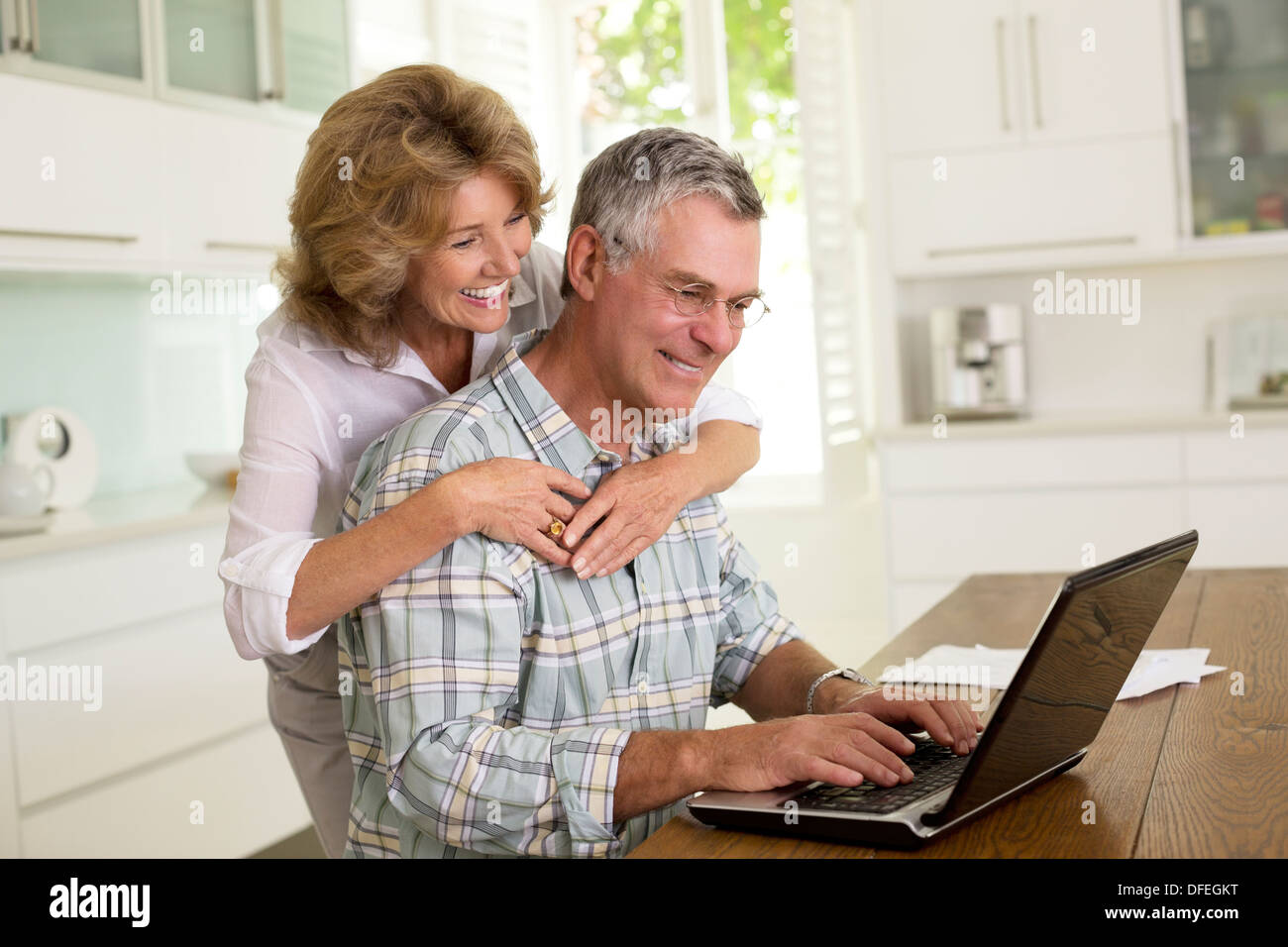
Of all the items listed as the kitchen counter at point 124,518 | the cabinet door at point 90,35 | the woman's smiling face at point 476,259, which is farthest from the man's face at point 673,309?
the cabinet door at point 90,35

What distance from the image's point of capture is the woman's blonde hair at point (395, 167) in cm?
145

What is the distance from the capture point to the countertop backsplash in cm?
338

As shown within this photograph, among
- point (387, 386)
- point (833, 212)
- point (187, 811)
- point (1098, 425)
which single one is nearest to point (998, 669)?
point (387, 386)

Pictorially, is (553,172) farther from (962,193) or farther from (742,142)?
(962,193)

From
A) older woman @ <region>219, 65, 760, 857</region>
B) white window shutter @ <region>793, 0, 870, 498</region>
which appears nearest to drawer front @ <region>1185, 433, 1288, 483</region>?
white window shutter @ <region>793, 0, 870, 498</region>

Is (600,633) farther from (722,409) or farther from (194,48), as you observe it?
(194,48)

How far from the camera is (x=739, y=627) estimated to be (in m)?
1.54

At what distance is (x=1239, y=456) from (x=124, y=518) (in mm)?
2924

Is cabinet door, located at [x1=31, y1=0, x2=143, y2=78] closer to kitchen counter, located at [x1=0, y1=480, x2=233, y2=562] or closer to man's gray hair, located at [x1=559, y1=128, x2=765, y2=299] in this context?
kitchen counter, located at [x1=0, y1=480, x2=233, y2=562]

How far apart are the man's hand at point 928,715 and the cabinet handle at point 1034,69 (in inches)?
120

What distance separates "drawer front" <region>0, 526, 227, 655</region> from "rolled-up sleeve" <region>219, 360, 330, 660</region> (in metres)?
1.27

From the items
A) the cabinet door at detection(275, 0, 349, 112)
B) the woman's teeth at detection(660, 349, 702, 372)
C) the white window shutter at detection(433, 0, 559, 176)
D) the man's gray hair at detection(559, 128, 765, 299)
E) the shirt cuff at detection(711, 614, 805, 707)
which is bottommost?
the shirt cuff at detection(711, 614, 805, 707)

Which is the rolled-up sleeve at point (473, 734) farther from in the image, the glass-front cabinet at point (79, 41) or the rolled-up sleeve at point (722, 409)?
the glass-front cabinet at point (79, 41)

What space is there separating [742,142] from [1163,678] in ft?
12.9
